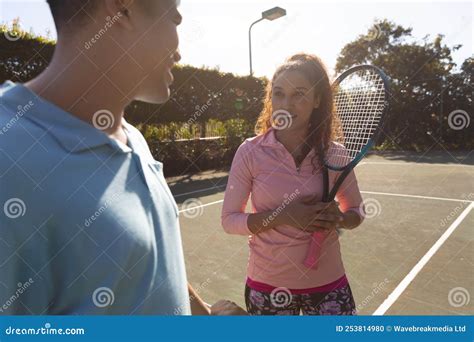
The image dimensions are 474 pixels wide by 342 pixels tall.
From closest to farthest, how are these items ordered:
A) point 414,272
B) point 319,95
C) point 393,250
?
point 319,95 → point 414,272 → point 393,250

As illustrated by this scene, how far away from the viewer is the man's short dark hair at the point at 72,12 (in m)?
0.99

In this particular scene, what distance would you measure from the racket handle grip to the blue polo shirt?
1069mm

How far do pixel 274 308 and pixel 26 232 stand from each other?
1.49 m

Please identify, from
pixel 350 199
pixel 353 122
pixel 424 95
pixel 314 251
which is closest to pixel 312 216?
pixel 314 251

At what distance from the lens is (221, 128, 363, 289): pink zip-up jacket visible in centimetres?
200

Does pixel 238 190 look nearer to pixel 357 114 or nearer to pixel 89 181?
pixel 357 114

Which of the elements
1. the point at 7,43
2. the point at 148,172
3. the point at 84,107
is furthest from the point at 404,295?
the point at 7,43

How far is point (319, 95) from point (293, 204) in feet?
2.25

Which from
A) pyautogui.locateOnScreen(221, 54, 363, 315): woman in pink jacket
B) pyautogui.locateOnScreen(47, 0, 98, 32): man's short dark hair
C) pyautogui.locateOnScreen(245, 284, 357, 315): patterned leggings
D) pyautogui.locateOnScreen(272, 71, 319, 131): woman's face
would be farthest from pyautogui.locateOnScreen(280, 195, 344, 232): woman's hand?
pyautogui.locateOnScreen(47, 0, 98, 32): man's short dark hair

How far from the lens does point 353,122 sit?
246 cm

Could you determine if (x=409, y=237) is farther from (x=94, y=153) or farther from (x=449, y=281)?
(x=94, y=153)

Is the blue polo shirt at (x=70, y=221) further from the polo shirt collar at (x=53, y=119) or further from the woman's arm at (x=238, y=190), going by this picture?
the woman's arm at (x=238, y=190)

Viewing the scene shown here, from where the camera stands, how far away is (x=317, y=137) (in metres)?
2.22

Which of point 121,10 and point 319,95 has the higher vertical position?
point 121,10
